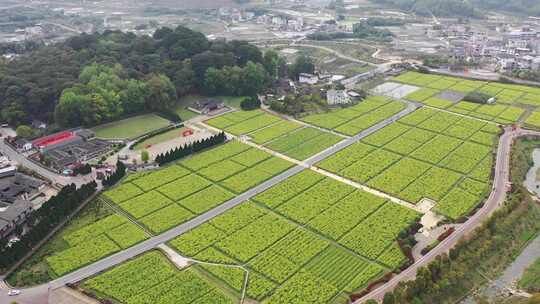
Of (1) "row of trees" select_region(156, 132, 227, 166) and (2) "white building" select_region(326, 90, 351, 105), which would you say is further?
(2) "white building" select_region(326, 90, 351, 105)

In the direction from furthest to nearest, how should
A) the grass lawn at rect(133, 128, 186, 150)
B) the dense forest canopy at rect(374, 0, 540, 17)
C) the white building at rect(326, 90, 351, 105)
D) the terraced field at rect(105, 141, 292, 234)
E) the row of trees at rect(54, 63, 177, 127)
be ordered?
1. the dense forest canopy at rect(374, 0, 540, 17)
2. the white building at rect(326, 90, 351, 105)
3. the row of trees at rect(54, 63, 177, 127)
4. the grass lawn at rect(133, 128, 186, 150)
5. the terraced field at rect(105, 141, 292, 234)

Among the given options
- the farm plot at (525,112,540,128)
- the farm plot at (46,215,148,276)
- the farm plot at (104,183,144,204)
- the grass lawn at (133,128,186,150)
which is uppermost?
the farm plot at (525,112,540,128)

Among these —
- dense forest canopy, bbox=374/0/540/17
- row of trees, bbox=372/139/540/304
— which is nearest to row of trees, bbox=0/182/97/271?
row of trees, bbox=372/139/540/304

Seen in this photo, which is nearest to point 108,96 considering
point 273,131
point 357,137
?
point 273,131

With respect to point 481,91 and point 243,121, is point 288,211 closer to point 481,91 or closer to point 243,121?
point 243,121

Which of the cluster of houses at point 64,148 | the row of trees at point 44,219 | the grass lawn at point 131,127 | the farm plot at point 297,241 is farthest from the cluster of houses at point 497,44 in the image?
the row of trees at point 44,219

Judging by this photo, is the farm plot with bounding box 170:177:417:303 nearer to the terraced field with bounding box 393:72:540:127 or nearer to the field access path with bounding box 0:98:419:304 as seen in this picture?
the field access path with bounding box 0:98:419:304

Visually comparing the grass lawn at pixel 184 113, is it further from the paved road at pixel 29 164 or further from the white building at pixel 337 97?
the paved road at pixel 29 164

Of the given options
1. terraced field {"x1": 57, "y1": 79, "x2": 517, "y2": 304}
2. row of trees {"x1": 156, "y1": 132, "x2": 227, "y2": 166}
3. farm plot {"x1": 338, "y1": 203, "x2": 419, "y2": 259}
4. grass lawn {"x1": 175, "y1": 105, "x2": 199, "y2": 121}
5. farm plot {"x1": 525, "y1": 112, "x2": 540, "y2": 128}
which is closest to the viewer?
terraced field {"x1": 57, "y1": 79, "x2": 517, "y2": 304}
